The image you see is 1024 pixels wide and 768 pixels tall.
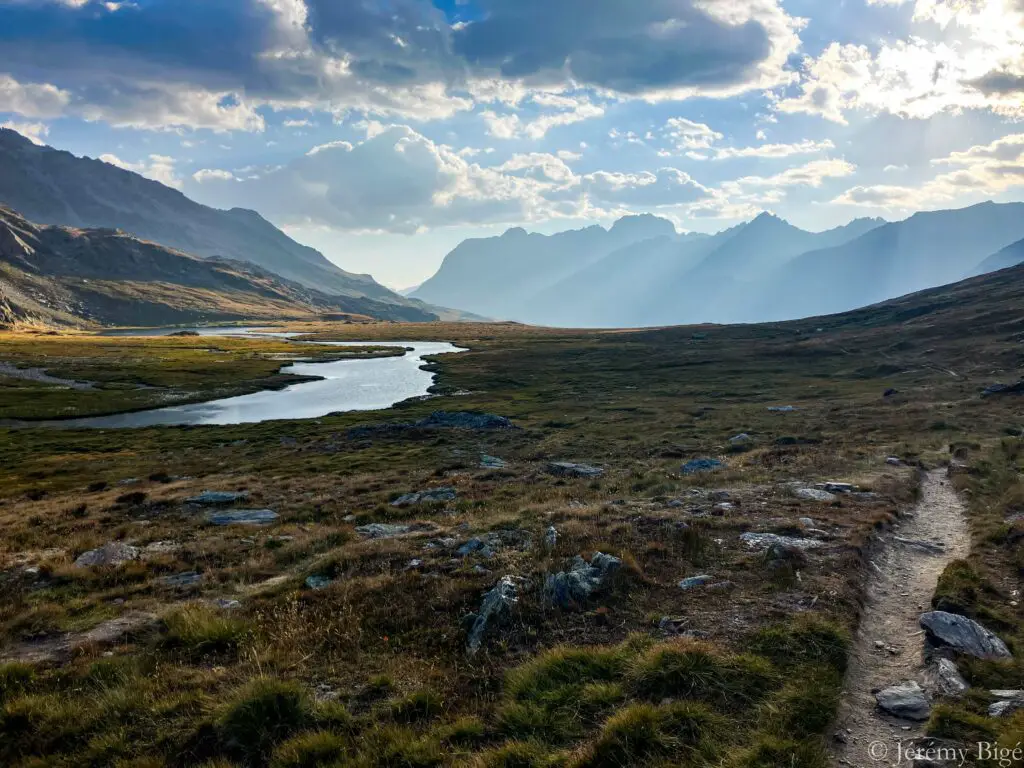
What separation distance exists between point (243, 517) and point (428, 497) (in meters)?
8.70

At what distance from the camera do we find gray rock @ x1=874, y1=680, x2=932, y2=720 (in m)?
8.47

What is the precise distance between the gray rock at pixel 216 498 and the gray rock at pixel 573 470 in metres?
18.3

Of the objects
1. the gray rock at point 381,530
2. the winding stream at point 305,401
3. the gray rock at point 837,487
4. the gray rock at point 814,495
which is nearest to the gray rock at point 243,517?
the gray rock at point 381,530

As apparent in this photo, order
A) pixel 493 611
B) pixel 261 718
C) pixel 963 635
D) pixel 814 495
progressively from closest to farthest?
1. pixel 261 718
2. pixel 963 635
3. pixel 493 611
4. pixel 814 495

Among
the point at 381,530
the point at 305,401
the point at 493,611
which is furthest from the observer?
the point at 305,401

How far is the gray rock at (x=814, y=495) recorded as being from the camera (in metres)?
21.6

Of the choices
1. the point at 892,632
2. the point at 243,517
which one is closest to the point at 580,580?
the point at 892,632

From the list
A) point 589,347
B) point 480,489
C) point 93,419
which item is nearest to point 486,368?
point 589,347

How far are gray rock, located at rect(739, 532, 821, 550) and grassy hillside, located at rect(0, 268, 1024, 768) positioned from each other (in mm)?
355

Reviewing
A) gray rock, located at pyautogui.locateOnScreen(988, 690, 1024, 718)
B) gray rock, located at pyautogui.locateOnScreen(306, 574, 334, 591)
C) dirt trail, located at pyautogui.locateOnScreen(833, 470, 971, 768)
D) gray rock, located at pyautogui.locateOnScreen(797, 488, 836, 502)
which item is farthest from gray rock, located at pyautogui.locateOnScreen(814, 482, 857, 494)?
gray rock, located at pyautogui.locateOnScreen(306, 574, 334, 591)

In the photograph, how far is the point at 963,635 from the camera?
34.6 ft

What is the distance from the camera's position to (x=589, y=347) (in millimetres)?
169625

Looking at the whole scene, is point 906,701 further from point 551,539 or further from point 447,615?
point 551,539

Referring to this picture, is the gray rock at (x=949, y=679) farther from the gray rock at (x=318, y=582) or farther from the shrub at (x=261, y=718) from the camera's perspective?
the gray rock at (x=318, y=582)
